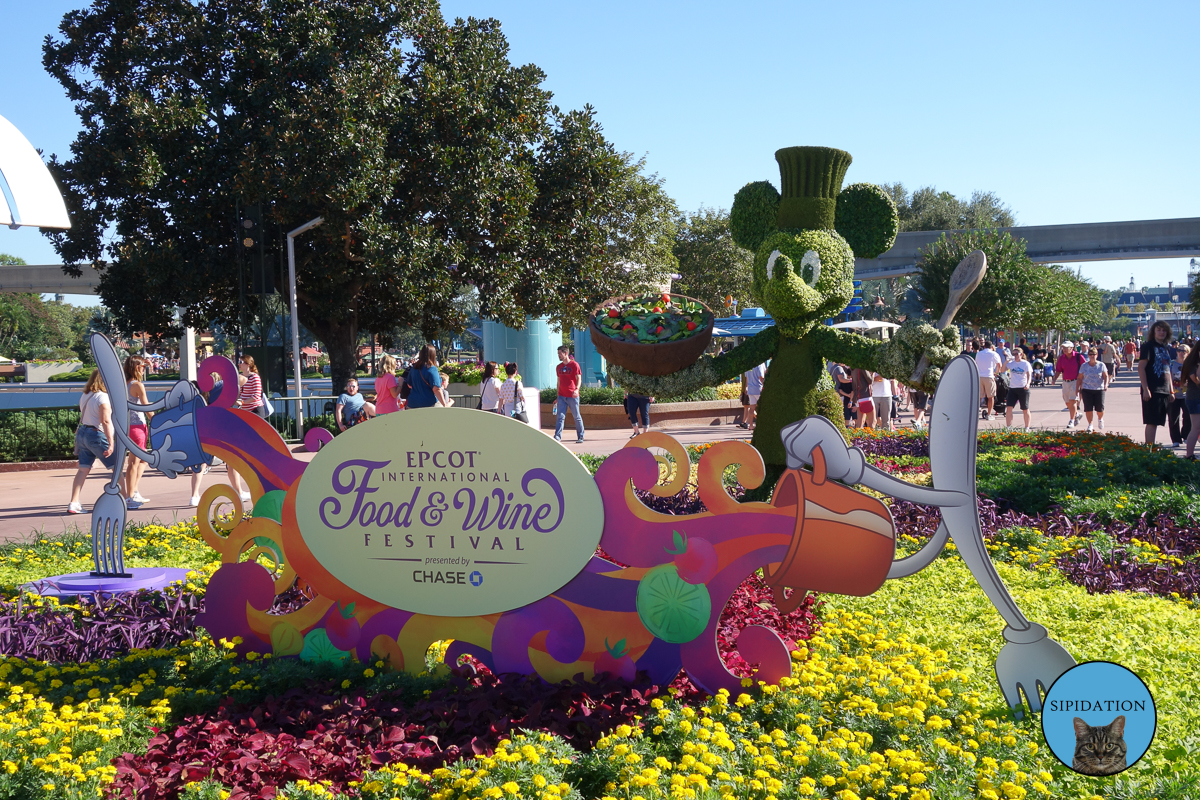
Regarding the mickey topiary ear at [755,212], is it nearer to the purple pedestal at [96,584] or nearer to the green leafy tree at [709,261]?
the purple pedestal at [96,584]

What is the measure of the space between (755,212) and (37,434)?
39.1ft

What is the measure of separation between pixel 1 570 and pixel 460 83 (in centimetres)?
1264

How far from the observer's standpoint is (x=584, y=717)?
342cm

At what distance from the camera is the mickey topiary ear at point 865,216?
6.64 metres

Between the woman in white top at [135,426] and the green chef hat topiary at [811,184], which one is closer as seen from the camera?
the green chef hat topiary at [811,184]

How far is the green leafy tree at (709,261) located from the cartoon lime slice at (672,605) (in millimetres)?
28153

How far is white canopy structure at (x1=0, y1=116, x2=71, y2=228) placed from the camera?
501 cm

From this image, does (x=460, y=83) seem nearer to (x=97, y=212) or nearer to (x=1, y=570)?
(x=97, y=212)

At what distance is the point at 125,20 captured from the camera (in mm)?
16172

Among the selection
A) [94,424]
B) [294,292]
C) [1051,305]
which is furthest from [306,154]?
[1051,305]

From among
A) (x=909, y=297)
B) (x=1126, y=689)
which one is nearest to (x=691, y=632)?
(x=1126, y=689)

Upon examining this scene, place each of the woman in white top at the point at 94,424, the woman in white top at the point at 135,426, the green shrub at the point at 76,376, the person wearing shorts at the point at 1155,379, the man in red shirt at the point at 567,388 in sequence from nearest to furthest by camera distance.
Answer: the woman in white top at the point at 135,426
the woman in white top at the point at 94,424
the person wearing shorts at the point at 1155,379
the man in red shirt at the point at 567,388
the green shrub at the point at 76,376

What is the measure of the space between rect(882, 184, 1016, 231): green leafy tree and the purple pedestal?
54272 millimetres

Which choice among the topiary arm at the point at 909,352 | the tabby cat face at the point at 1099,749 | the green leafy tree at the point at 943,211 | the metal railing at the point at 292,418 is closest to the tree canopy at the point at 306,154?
the metal railing at the point at 292,418
